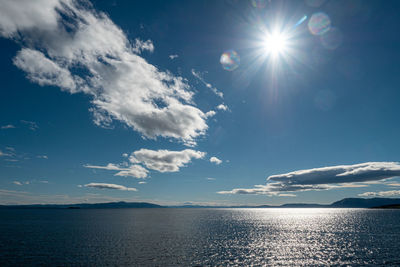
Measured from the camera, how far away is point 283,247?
218 feet

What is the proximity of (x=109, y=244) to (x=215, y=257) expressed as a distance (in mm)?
32880

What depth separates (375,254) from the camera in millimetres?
57500

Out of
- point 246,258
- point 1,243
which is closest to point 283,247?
point 246,258

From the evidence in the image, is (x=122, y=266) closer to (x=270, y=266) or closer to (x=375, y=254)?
(x=270, y=266)

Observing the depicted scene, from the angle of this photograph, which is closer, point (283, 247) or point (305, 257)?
point (305, 257)

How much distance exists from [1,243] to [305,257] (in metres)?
82.2

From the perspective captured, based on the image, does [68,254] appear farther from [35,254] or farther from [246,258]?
[246,258]

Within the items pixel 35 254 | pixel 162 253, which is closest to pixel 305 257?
pixel 162 253

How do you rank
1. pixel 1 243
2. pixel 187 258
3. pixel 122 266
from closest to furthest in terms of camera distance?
pixel 122 266, pixel 187 258, pixel 1 243

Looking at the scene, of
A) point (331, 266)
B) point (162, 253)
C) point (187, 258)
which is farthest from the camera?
point (162, 253)

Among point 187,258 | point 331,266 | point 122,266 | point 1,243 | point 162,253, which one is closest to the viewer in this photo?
point 122,266

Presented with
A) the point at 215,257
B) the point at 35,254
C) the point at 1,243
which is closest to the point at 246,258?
the point at 215,257

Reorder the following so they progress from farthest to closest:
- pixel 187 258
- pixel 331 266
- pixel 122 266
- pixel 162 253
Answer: pixel 162 253, pixel 187 258, pixel 331 266, pixel 122 266

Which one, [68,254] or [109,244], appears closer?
[68,254]
